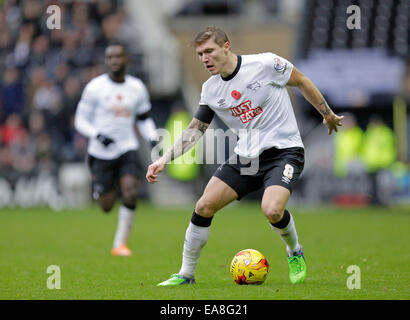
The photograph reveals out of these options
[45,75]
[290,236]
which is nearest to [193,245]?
[290,236]

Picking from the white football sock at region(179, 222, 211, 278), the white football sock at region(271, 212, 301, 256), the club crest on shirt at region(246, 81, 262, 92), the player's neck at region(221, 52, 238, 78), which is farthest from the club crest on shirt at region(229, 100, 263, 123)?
the white football sock at region(179, 222, 211, 278)

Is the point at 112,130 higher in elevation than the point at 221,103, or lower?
lower

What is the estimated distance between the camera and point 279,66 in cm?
792

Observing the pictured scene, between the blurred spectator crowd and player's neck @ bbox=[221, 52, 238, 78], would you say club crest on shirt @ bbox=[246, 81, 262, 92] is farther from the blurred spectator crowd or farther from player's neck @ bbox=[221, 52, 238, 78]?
the blurred spectator crowd

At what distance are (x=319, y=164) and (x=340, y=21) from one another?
5733 millimetres

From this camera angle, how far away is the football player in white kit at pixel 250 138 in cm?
776

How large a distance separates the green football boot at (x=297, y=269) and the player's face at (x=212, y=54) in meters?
1.96

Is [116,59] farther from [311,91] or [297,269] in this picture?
[297,269]

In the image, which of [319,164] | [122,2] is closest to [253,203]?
[319,164]

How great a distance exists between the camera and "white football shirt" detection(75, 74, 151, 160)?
11625 mm

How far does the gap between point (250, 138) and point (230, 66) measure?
0.73m

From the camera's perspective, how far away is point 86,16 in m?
27.1

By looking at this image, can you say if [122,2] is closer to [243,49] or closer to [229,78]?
[243,49]
